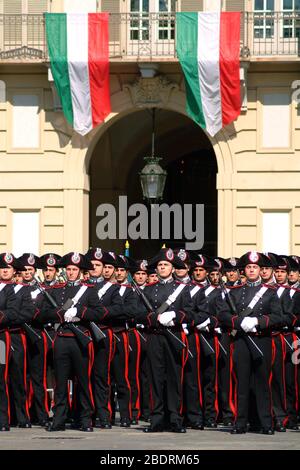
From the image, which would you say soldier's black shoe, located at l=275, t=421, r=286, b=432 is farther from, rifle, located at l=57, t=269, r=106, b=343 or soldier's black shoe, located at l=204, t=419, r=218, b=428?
rifle, located at l=57, t=269, r=106, b=343

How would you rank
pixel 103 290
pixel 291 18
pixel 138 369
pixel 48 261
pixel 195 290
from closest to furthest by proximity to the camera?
pixel 103 290 → pixel 195 290 → pixel 138 369 → pixel 48 261 → pixel 291 18

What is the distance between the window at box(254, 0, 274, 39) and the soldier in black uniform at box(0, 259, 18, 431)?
12.5 metres

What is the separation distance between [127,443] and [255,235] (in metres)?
14.1

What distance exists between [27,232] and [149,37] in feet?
12.9

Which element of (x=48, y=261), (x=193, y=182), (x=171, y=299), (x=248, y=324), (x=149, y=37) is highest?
(x=149, y=37)

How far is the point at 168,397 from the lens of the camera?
18.5 metres

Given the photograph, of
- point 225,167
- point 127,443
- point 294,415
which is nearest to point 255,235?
point 225,167

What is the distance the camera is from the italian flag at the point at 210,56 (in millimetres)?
29875

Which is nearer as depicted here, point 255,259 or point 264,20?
point 255,259

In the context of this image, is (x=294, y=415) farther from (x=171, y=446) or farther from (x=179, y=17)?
(x=179, y=17)

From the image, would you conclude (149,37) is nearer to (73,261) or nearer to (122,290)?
(122,290)

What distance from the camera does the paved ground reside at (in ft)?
54.1

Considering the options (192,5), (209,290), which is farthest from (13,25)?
(209,290)

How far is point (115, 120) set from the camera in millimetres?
31312
